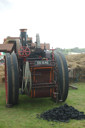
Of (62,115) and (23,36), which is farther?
(23,36)

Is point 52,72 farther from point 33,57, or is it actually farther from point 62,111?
point 62,111

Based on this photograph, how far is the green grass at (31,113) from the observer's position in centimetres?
520

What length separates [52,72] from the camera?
7090 mm

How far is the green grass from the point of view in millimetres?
5195

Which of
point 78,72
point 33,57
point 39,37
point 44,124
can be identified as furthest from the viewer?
point 78,72

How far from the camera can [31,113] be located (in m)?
6.41

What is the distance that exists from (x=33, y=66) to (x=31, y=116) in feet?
5.51

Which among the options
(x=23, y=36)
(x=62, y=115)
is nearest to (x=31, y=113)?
(x=62, y=115)

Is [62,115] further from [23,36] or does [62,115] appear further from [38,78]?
[23,36]

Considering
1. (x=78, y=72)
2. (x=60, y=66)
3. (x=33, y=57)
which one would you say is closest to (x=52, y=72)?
(x=60, y=66)

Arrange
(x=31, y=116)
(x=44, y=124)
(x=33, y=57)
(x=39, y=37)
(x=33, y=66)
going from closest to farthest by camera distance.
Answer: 1. (x=44, y=124)
2. (x=31, y=116)
3. (x=33, y=66)
4. (x=33, y=57)
5. (x=39, y=37)

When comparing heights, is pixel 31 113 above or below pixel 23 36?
below

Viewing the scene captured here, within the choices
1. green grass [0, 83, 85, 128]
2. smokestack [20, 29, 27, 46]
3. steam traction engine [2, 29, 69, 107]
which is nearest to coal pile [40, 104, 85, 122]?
green grass [0, 83, 85, 128]

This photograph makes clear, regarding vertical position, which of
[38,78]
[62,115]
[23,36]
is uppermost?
[23,36]
